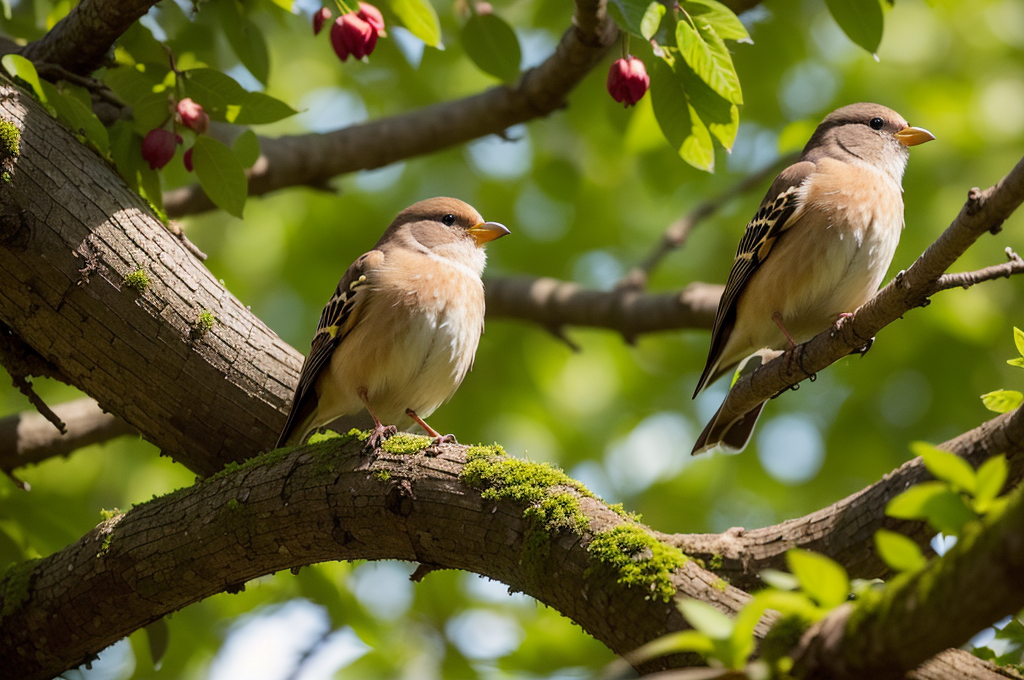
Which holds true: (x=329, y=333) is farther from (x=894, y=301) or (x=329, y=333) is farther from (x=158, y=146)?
(x=894, y=301)

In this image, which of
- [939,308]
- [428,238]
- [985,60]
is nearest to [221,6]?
[428,238]

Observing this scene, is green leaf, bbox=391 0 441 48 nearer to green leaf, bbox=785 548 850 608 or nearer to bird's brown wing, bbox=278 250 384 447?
bird's brown wing, bbox=278 250 384 447

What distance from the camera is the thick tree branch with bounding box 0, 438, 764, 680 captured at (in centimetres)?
337

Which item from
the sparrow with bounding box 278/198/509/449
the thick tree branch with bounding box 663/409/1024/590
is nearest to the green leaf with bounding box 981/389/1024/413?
the thick tree branch with bounding box 663/409/1024/590

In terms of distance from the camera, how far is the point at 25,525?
18.4 ft

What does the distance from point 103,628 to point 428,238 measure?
3.13 meters

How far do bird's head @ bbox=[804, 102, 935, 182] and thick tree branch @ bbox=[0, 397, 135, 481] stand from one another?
486cm

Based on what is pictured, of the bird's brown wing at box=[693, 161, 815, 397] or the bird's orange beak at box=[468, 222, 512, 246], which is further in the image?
the bird's orange beak at box=[468, 222, 512, 246]

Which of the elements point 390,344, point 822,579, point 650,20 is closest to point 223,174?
point 390,344

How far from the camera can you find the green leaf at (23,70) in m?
4.29

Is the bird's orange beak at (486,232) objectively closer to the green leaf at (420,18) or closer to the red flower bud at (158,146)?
the green leaf at (420,18)

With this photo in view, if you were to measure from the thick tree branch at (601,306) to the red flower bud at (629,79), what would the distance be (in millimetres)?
2307

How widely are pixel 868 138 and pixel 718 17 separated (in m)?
2.13

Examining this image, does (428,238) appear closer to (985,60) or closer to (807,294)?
(807,294)
